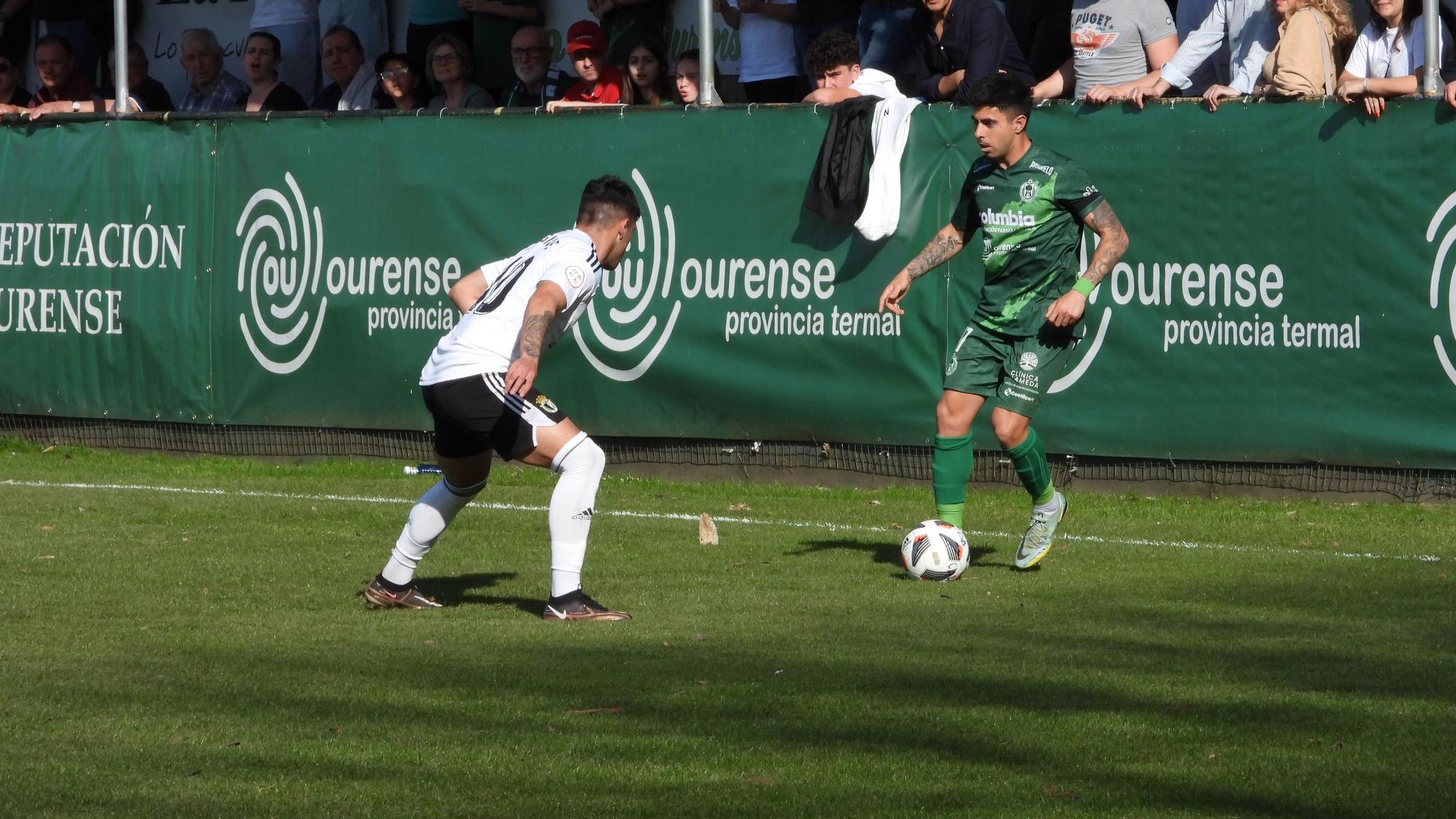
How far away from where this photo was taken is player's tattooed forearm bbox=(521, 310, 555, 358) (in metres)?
7.42

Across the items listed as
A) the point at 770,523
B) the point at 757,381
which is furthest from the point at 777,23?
the point at 770,523

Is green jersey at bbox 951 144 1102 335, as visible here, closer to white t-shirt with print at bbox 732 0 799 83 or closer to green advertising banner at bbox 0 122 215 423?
white t-shirt with print at bbox 732 0 799 83

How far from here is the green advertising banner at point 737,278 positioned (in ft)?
38.2

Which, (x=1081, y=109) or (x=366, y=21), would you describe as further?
(x=366, y=21)

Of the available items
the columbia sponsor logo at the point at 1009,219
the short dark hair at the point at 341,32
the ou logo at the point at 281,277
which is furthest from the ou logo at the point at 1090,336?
the short dark hair at the point at 341,32

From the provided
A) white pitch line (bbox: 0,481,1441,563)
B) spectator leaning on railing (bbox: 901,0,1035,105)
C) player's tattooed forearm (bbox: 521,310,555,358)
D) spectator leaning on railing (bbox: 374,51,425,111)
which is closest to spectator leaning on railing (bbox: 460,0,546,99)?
spectator leaning on railing (bbox: 374,51,425,111)

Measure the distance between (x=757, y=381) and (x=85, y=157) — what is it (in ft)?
19.9

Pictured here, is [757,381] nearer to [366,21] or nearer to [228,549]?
[228,549]

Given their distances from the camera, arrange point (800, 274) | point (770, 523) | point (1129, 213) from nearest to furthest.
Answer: point (770, 523) → point (1129, 213) → point (800, 274)

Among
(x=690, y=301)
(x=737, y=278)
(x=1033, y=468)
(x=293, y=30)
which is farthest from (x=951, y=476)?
(x=293, y=30)

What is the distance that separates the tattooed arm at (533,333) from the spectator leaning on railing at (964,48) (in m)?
5.74

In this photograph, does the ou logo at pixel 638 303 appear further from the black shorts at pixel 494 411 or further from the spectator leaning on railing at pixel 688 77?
the black shorts at pixel 494 411

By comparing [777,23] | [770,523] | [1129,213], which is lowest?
[770,523]

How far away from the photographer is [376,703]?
240 inches
